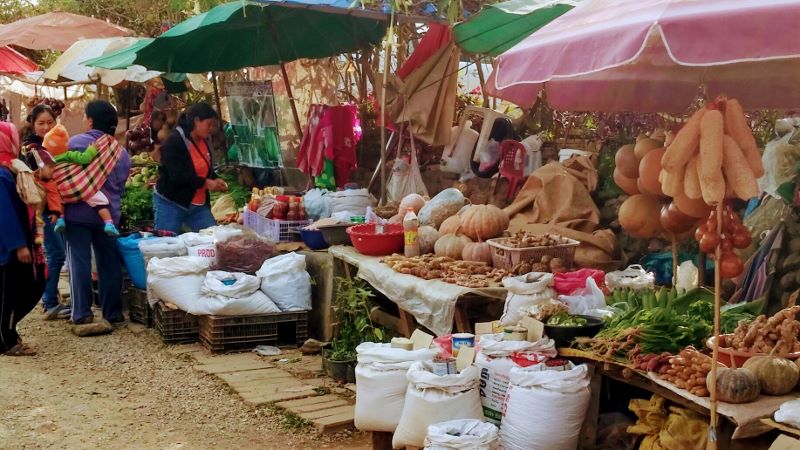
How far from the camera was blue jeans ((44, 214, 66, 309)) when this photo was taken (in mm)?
9156

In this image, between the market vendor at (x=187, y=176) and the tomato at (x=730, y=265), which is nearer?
the tomato at (x=730, y=265)

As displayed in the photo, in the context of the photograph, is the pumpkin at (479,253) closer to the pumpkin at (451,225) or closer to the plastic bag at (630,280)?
the pumpkin at (451,225)

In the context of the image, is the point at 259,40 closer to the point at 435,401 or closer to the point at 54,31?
the point at 435,401

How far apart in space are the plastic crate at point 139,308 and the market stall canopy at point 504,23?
4.00 meters

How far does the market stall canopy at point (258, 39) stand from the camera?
981 cm

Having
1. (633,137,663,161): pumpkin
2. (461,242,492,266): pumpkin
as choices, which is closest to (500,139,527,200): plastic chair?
(461,242,492,266): pumpkin

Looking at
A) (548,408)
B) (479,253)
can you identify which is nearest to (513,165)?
(479,253)

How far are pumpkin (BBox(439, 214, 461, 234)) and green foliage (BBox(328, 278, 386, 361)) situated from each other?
2.59ft

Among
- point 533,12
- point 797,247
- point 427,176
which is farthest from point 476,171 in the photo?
point 797,247

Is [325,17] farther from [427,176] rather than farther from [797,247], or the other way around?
[797,247]

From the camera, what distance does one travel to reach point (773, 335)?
166 inches

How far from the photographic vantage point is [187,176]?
28.7 ft

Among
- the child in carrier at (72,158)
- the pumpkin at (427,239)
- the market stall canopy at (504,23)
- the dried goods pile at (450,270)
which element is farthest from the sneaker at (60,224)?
the market stall canopy at (504,23)

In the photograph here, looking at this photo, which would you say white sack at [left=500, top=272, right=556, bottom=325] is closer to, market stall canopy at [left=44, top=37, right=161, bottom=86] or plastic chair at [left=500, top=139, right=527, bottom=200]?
plastic chair at [left=500, top=139, right=527, bottom=200]
